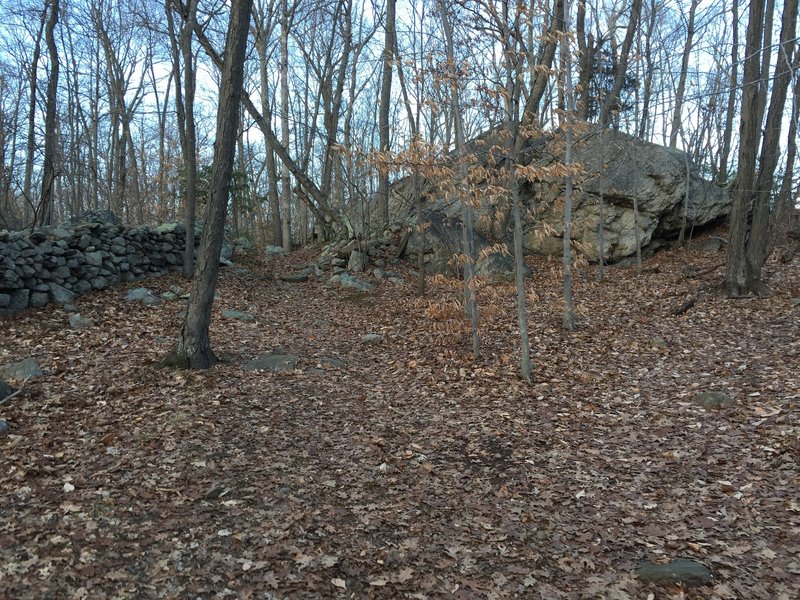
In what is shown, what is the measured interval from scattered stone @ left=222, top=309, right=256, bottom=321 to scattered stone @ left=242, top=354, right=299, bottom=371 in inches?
96.3

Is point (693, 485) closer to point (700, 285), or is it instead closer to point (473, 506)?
point (473, 506)

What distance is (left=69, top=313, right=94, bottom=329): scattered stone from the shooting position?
8391mm

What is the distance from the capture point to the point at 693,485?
14.4 feet

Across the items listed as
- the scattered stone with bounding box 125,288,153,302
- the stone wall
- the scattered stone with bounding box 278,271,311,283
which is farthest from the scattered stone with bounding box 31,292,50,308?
the scattered stone with bounding box 278,271,311,283

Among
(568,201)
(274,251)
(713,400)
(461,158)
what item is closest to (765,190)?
(568,201)

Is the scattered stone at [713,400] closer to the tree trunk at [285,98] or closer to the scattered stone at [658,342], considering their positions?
the scattered stone at [658,342]

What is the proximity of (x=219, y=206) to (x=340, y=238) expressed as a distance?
31.5 ft

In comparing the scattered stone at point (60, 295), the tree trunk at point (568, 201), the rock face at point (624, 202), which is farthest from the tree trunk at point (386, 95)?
the scattered stone at point (60, 295)

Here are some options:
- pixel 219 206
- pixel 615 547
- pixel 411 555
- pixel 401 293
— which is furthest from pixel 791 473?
pixel 401 293

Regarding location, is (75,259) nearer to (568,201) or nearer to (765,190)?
(568,201)

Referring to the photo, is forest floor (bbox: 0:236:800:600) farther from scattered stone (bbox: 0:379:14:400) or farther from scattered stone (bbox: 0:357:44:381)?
scattered stone (bbox: 0:357:44:381)

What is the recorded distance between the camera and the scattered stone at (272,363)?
7.38 meters

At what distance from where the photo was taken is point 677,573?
10.6 feet

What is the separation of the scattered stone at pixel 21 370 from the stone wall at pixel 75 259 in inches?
99.6
